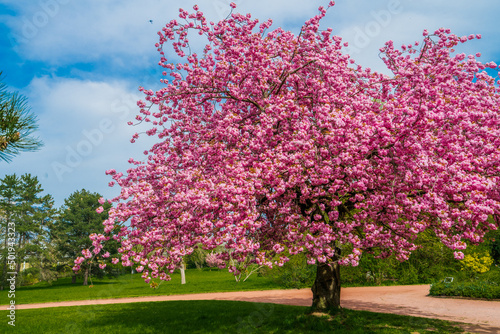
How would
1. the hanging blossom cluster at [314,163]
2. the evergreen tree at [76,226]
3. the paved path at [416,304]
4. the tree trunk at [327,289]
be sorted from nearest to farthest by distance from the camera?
the hanging blossom cluster at [314,163] → the tree trunk at [327,289] → the paved path at [416,304] → the evergreen tree at [76,226]

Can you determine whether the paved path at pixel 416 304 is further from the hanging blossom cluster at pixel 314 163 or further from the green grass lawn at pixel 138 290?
the green grass lawn at pixel 138 290

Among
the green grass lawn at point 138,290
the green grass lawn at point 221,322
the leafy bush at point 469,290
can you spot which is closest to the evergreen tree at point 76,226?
the green grass lawn at point 138,290

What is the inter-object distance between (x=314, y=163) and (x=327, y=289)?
609cm

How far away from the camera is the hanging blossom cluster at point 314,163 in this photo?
8.70m

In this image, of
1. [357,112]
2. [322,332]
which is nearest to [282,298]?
[322,332]

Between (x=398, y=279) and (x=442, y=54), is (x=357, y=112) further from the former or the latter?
→ (x=398, y=279)

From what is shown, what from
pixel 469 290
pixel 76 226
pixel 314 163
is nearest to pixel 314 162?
pixel 314 163

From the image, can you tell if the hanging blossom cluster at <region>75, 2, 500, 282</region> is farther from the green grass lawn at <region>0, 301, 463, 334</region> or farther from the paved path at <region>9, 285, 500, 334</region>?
the paved path at <region>9, 285, 500, 334</region>

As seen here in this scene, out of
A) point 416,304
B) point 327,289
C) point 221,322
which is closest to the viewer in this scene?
point 221,322

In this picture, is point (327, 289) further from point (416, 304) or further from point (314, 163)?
point (416, 304)

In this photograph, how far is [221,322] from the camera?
42.1 ft

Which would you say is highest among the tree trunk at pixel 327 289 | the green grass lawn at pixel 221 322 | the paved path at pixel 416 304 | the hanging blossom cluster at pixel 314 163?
the hanging blossom cluster at pixel 314 163

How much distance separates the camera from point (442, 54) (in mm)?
12523

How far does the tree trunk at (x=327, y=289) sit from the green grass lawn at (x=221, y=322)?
0.53 metres
